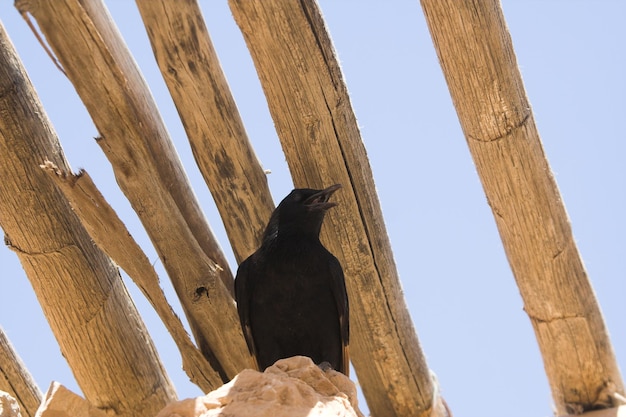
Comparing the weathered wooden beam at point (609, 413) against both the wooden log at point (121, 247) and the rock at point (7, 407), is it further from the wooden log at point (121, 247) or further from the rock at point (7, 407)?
the rock at point (7, 407)

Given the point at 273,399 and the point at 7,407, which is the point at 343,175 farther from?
the point at 7,407

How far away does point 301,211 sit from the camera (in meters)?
4.75

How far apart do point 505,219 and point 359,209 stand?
84 cm

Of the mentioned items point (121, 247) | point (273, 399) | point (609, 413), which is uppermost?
point (121, 247)

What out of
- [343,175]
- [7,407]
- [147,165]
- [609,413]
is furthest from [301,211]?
[609,413]

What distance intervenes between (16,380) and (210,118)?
2.05 meters

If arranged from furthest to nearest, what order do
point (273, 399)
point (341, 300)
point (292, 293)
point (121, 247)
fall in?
point (292, 293), point (341, 300), point (121, 247), point (273, 399)

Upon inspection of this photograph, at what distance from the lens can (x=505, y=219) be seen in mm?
4969

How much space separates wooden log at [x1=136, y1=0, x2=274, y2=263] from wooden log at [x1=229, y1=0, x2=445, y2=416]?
209 millimetres

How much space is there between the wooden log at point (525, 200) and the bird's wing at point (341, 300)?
968 millimetres

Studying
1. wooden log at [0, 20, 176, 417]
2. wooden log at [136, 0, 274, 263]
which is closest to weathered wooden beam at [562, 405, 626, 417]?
wooden log at [136, 0, 274, 263]

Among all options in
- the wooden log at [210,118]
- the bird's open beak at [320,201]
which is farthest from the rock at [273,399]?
the wooden log at [210,118]

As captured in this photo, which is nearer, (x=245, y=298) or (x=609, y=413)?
(x=245, y=298)

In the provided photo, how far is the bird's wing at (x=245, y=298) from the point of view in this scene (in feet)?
15.6
